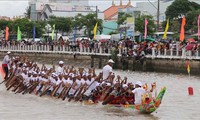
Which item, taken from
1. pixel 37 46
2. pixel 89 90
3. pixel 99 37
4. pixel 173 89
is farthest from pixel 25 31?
pixel 89 90

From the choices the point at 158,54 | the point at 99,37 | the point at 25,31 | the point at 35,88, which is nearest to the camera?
the point at 35,88

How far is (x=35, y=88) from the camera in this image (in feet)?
83.5

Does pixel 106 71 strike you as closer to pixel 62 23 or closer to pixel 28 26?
pixel 62 23

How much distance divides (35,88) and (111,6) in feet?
324

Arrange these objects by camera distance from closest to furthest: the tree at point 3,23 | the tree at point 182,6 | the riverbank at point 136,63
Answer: the riverbank at point 136,63 → the tree at point 182,6 → the tree at point 3,23

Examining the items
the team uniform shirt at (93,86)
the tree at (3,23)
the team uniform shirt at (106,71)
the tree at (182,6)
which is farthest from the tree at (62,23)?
the team uniform shirt at (93,86)

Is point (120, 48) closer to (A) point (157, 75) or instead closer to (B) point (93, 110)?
(A) point (157, 75)

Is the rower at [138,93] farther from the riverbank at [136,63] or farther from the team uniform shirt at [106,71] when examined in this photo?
the riverbank at [136,63]

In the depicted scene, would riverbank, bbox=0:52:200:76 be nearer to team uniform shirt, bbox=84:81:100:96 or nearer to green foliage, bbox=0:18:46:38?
team uniform shirt, bbox=84:81:100:96

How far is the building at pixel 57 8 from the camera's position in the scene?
354 feet

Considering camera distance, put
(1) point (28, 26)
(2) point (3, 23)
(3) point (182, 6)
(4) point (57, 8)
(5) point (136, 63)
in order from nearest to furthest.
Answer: (5) point (136, 63)
(3) point (182, 6)
(1) point (28, 26)
(2) point (3, 23)
(4) point (57, 8)

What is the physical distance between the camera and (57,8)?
113938 mm

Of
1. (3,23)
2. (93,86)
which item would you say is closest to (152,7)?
(3,23)

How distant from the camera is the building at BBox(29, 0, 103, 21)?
108m
